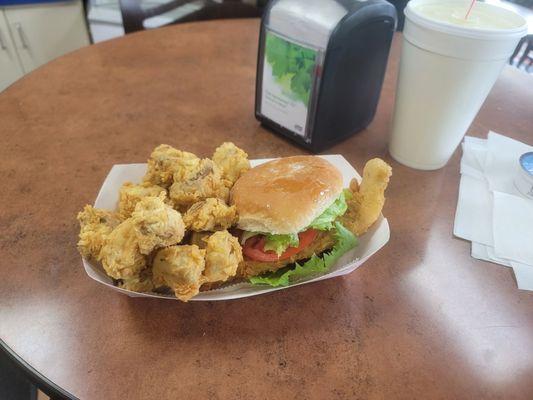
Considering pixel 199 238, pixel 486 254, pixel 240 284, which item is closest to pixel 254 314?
pixel 240 284

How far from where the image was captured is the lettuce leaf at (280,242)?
0.76m

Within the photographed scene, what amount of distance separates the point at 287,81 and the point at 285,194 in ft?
1.44

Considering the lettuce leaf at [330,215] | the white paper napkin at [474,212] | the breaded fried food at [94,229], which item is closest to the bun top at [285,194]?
the lettuce leaf at [330,215]

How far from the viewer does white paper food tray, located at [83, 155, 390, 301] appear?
72cm

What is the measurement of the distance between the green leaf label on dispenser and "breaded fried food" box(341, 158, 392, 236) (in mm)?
309

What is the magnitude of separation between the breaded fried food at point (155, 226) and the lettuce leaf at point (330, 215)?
25 cm

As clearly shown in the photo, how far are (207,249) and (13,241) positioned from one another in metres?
0.45

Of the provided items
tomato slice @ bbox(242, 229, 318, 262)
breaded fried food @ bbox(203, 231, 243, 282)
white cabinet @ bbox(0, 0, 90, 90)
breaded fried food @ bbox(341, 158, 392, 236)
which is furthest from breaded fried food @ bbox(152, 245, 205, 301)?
white cabinet @ bbox(0, 0, 90, 90)

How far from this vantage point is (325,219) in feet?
2.60

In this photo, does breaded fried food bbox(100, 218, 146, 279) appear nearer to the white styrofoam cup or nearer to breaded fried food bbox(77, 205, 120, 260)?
breaded fried food bbox(77, 205, 120, 260)

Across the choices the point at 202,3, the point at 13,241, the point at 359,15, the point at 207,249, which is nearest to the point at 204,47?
the point at 202,3

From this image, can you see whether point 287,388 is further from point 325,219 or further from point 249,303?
point 325,219

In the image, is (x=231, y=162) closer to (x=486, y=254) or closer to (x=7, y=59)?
(x=486, y=254)

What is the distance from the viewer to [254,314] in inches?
29.6
